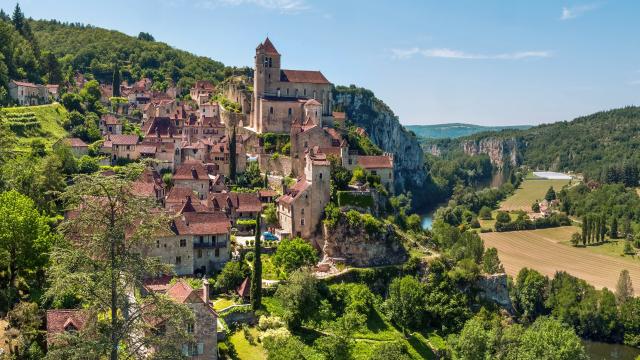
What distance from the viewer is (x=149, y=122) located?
99312mm

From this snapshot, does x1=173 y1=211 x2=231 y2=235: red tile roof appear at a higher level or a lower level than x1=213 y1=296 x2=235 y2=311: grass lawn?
higher

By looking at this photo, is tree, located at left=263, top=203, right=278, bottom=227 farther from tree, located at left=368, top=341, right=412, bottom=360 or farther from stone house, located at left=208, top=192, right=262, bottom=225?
tree, located at left=368, top=341, right=412, bottom=360

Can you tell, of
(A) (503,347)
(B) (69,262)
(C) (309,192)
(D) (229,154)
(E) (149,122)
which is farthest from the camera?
(E) (149,122)

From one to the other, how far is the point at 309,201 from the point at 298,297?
1542 centimetres

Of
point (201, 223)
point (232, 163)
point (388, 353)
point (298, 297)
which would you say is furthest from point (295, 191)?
point (388, 353)

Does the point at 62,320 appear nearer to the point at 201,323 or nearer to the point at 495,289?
the point at 201,323

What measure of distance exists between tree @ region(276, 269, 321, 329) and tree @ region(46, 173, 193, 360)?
1165 inches

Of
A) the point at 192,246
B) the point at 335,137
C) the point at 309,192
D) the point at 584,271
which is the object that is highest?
the point at 335,137

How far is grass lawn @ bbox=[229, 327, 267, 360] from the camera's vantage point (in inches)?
1907

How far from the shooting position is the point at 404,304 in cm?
6341

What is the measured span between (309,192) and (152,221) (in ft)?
143

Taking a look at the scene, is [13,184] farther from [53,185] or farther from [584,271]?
[584,271]

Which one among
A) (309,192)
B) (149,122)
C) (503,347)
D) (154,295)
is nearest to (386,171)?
(309,192)

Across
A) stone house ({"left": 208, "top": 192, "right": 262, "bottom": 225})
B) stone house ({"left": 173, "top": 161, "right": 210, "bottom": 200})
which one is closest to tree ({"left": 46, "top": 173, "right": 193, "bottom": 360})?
stone house ({"left": 208, "top": 192, "right": 262, "bottom": 225})
